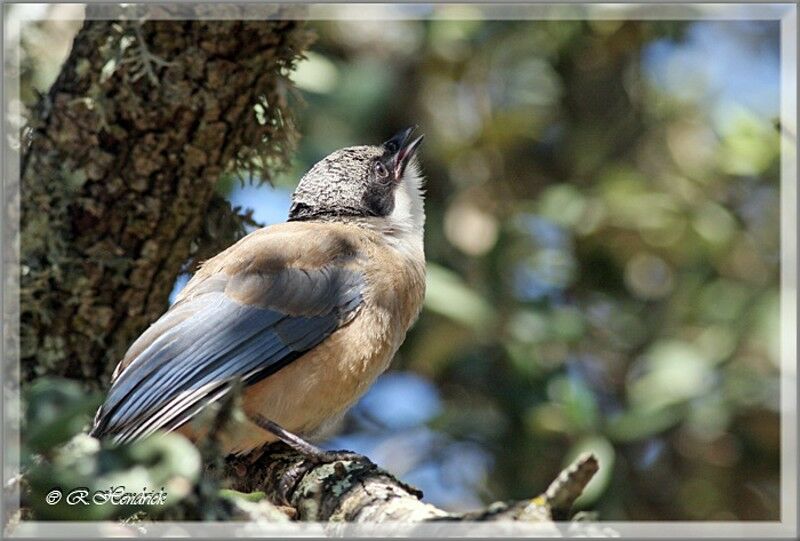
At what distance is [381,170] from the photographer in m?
5.92

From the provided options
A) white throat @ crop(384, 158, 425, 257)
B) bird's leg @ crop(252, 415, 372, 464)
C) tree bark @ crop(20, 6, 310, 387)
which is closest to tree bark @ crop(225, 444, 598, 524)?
bird's leg @ crop(252, 415, 372, 464)

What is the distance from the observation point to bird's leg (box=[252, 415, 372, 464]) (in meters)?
4.38

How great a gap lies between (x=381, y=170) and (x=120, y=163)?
147 centimetres

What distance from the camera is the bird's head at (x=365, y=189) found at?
18.7ft

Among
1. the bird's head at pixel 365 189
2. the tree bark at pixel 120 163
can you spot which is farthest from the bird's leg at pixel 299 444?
the bird's head at pixel 365 189

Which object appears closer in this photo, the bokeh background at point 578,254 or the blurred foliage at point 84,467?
the blurred foliage at point 84,467

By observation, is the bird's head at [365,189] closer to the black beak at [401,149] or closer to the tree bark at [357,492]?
the black beak at [401,149]

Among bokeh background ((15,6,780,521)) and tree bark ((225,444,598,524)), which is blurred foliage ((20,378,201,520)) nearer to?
tree bark ((225,444,598,524))

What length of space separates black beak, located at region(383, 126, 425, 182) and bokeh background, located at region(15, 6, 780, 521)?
25.7 inches

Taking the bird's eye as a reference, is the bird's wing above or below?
below

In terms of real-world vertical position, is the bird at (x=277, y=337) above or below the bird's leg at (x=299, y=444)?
above

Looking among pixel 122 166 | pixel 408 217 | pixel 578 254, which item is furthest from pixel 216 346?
pixel 578 254

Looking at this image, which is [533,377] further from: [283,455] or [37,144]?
[37,144]

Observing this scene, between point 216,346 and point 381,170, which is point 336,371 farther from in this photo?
point 381,170
